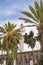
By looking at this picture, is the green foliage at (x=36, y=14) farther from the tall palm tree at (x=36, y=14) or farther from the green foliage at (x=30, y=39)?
the green foliage at (x=30, y=39)

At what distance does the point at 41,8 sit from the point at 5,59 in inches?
900

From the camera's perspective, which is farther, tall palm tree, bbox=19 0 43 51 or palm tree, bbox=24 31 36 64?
palm tree, bbox=24 31 36 64

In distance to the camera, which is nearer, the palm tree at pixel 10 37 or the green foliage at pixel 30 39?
the palm tree at pixel 10 37

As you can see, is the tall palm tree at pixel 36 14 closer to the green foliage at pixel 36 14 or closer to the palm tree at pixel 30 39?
the green foliage at pixel 36 14

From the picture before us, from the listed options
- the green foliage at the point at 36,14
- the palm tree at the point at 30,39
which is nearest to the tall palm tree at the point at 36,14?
the green foliage at the point at 36,14

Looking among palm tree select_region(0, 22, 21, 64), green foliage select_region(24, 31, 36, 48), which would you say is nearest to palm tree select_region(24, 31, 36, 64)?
green foliage select_region(24, 31, 36, 48)

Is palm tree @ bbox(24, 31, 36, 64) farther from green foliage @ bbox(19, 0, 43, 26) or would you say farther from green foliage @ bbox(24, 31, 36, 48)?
green foliage @ bbox(19, 0, 43, 26)

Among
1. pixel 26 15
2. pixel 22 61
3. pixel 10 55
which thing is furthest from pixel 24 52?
pixel 26 15

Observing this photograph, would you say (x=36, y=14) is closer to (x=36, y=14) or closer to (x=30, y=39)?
(x=36, y=14)

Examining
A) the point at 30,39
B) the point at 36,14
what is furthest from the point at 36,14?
the point at 30,39

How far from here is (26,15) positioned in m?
33.8

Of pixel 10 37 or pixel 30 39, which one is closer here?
pixel 10 37

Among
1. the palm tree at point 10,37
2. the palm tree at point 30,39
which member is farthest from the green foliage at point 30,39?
the palm tree at point 10,37

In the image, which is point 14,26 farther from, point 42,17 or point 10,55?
→ point 42,17
